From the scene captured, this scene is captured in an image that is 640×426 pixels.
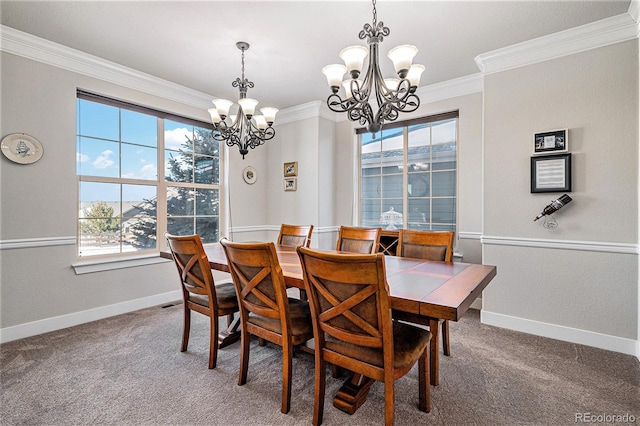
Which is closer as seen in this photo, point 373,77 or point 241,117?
point 373,77

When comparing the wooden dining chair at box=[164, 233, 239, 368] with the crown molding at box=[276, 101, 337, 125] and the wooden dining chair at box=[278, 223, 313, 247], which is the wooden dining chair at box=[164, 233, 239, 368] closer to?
the wooden dining chair at box=[278, 223, 313, 247]

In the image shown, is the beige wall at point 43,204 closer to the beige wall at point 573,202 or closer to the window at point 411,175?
the window at point 411,175

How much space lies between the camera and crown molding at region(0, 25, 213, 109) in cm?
262

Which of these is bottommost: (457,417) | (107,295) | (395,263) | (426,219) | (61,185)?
(457,417)

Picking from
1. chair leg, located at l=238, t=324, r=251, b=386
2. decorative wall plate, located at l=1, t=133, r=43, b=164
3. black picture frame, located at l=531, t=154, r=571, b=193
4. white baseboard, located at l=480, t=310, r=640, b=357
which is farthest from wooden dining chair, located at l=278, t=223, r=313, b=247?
decorative wall plate, located at l=1, t=133, r=43, b=164

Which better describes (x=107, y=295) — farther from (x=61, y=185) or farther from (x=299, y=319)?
(x=299, y=319)

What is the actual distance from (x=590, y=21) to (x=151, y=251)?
475cm

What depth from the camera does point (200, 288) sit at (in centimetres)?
224

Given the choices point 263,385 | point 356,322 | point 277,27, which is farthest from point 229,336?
point 277,27

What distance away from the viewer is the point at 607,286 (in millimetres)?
2529

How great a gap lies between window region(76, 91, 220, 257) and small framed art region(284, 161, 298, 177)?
1027 millimetres

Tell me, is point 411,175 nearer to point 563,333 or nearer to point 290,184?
point 290,184

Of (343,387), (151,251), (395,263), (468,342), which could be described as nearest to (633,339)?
(468,342)

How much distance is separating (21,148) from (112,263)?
1.30 meters
